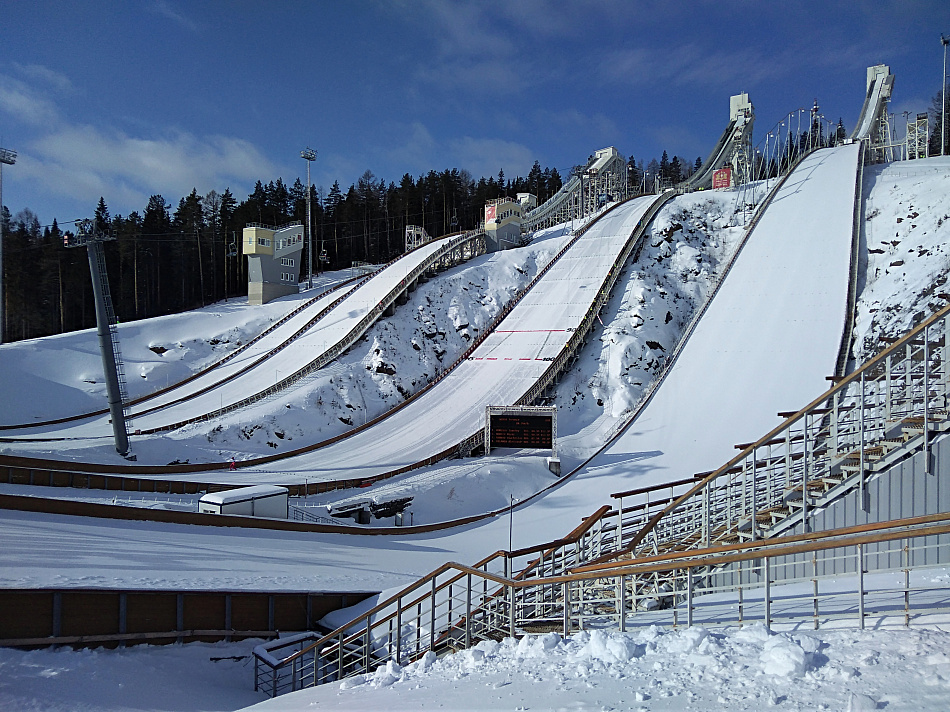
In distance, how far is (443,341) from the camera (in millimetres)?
34188

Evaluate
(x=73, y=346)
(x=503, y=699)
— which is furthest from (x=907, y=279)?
(x=73, y=346)

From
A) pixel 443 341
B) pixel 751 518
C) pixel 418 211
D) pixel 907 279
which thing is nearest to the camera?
pixel 751 518

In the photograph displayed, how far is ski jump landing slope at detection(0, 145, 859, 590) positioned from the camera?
1028cm

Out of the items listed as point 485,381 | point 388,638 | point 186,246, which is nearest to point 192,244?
point 186,246

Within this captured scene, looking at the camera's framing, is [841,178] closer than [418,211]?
Yes

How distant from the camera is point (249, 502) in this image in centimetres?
1483

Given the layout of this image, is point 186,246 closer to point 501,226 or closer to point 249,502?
point 501,226

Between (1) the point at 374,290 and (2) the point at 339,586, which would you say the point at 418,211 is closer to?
(1) the point at 374,290

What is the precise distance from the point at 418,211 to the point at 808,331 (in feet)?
166

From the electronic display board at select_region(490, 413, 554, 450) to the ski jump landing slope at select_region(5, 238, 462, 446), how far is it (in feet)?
41.3

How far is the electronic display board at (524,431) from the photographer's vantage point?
2297 centimetres

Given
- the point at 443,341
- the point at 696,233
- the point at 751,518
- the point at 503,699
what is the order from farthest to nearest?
the point at 696,233, the point at 443,341, the point at 751,518, the point at 503,699

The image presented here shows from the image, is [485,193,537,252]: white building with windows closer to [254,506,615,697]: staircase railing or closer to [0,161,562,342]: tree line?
[0,161,562,342]: tree line

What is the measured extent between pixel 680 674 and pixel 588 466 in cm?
1799
